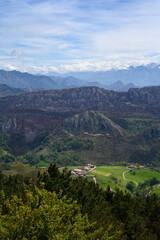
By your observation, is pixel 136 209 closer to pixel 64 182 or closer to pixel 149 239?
pixel 149 239

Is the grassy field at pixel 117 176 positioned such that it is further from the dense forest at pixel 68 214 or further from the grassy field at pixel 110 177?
the dense forest at pixel 68 214

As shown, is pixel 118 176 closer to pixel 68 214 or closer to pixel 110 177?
pixel 110 177

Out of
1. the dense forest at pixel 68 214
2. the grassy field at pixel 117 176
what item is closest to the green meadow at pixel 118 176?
the grassy field at pixel 117 176

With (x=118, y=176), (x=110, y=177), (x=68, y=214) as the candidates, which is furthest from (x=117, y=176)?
(x=68, y=214)

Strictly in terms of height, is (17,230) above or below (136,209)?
above

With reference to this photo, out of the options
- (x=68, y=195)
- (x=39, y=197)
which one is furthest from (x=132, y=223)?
(x=39, y=197)

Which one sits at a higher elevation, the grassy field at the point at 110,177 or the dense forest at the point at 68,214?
the dense forest at the point at 68,214

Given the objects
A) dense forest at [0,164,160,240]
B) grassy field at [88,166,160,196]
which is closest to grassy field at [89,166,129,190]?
grassy field at [88,166,160,196]

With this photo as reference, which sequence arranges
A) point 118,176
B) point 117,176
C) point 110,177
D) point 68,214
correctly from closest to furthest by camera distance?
point 68,214
point 110,177
point 117,176
point 118,176
